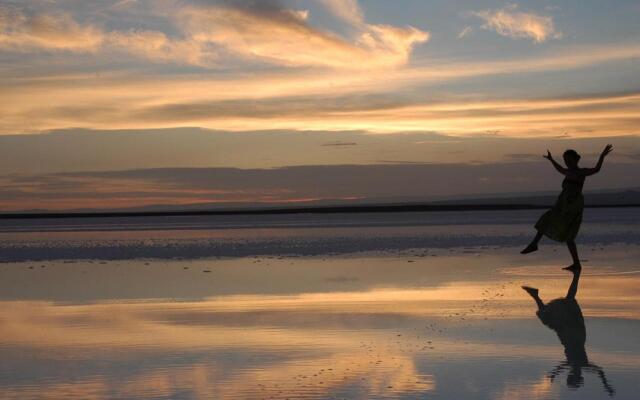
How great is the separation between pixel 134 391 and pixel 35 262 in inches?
550

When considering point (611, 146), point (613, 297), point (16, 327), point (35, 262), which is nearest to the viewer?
point (16, 327)

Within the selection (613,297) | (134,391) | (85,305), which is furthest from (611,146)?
(134,391)

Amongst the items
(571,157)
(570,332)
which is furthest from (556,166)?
(570,332)

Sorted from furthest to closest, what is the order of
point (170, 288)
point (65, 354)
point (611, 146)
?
1. point (611, 146)
2. point (170, 288)
3. point (65, 354)

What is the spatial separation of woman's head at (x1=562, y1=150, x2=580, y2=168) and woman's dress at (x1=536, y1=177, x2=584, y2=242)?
249 mm

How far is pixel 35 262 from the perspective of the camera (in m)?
19.0

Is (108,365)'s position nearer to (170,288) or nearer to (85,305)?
(85,305)

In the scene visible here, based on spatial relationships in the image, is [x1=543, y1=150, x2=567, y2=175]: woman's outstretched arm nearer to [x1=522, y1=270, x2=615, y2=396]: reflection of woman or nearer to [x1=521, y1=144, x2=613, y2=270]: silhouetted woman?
[x1=521, y1=144, x2=613, y2=270]: silhouetted woman

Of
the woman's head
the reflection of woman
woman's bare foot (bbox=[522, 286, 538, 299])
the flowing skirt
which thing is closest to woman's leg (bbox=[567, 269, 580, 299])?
the reflection of woman

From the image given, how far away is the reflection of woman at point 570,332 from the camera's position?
20.0 feet

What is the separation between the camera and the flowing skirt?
49.2 feet

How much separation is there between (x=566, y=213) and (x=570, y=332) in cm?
749

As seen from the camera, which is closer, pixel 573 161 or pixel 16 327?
pixel 16 327

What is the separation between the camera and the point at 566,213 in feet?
49.8
